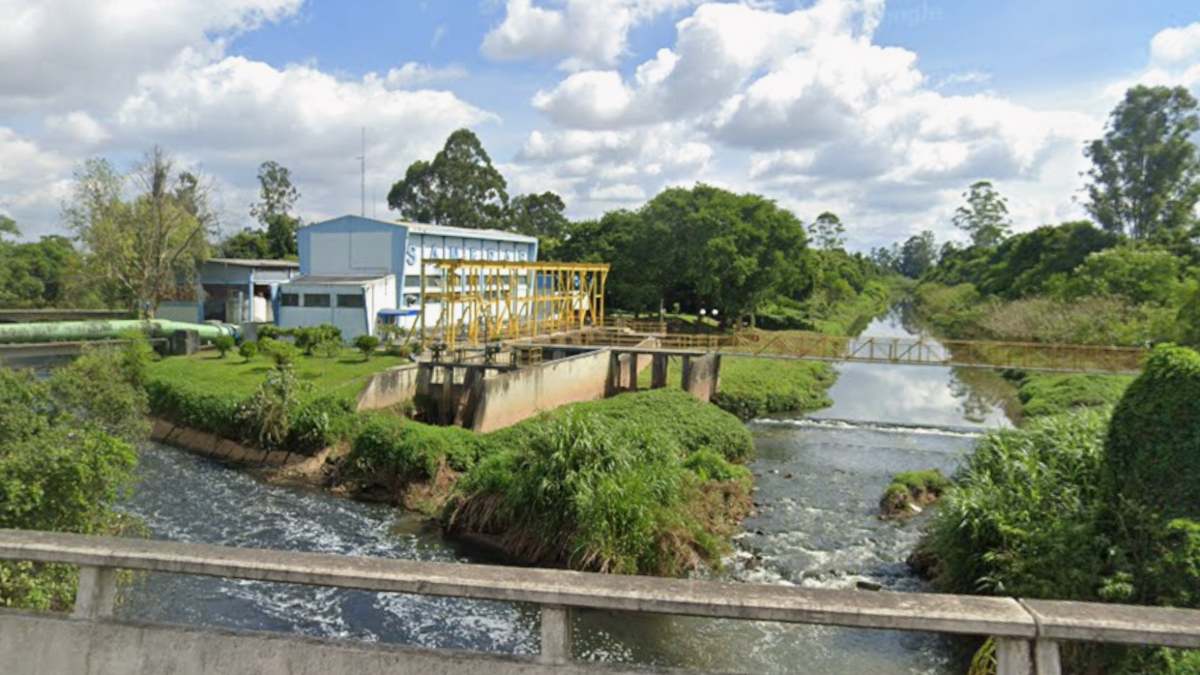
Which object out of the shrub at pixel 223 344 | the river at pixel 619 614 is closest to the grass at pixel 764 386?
the river at pixel 619 614

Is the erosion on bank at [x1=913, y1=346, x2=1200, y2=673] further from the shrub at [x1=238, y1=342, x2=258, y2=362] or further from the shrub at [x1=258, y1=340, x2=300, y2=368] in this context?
the shrub at [x1=238, y1=342, x2=258, y2=362]

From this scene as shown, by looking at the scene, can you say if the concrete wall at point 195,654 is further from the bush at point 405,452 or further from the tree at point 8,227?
the tree at point 8,227

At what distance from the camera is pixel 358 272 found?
147 ft

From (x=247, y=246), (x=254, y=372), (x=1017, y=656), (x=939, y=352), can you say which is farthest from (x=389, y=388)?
(x=247, y=246)

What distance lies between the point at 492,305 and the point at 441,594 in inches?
1709

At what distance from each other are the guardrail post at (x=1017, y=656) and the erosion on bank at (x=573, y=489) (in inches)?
442

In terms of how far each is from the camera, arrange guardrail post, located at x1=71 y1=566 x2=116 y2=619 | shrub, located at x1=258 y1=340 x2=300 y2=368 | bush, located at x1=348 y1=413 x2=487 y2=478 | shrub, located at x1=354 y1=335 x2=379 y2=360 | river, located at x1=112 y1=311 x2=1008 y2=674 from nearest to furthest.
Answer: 1. guardrail post, located at x1=71 y1=566 x2=116 y2=619
2. river, located at x1=112 y1=311 x2=1008 y2=674
3. bush, located at x1=348 y1=413 x2=487 y2=478
4. shrub, located at x1=258 y1=340 x2=300 y2=368
5. shrub, located at x1=354 y1=335 x2=379 y2=360

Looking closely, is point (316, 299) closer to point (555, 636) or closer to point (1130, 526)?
point (1130, 526)

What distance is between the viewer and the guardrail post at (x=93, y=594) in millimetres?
3957

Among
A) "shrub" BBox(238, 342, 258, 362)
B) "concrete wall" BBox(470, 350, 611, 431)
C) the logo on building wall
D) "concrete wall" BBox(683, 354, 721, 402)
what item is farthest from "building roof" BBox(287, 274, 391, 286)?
"concrete wall" BBox(683, 354, 721, 402)

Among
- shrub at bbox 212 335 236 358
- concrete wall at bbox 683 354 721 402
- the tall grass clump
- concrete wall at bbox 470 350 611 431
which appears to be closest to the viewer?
the tall grass clump

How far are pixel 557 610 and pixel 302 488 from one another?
20216 millimetres

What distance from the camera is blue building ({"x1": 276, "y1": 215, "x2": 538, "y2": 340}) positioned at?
41.7 m

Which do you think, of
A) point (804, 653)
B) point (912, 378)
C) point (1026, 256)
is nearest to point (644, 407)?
point (804, 653)
